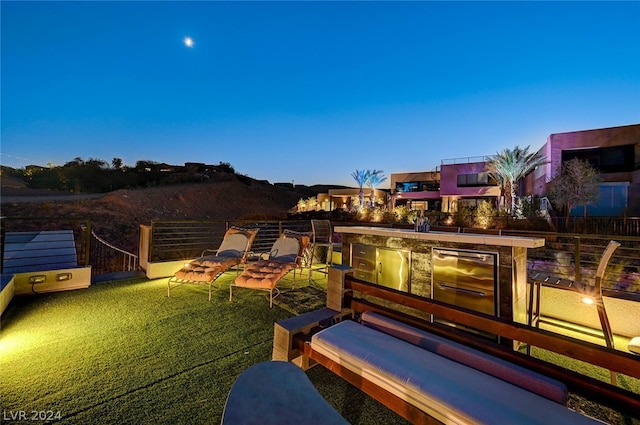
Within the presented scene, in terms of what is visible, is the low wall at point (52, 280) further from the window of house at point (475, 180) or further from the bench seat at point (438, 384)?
the window of house at point (475, 180)

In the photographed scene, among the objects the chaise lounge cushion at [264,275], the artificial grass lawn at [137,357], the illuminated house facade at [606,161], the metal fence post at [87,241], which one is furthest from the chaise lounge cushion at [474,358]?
the illuminated house facade at [606,161]

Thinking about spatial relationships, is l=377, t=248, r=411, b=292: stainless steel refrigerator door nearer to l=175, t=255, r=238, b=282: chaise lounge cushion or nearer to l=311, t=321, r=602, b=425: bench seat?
l=311, t=321, r=602, b=425: bench seat

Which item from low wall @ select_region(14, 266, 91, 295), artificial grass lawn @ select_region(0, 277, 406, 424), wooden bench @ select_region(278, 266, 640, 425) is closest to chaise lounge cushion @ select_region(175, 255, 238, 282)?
artificial grass lawn @ select_region(0, 277, 406, 424)

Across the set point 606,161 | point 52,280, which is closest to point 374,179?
point 606,161

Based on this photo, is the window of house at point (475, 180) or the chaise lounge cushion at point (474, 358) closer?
the chaise lounge cushion at point (474, 358)

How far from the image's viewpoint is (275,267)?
4484mm

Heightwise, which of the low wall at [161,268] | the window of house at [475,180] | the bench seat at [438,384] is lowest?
the low wall at [161,268]

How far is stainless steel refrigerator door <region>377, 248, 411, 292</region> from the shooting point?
3.53 m

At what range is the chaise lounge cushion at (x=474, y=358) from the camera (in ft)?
4.40

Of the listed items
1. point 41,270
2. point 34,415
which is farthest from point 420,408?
point 41,270

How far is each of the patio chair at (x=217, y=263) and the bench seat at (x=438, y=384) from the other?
3107 mm

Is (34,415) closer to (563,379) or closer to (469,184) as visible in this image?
(563,379)

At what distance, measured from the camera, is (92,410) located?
1.90 meters

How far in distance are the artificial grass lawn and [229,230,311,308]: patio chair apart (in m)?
0.37
